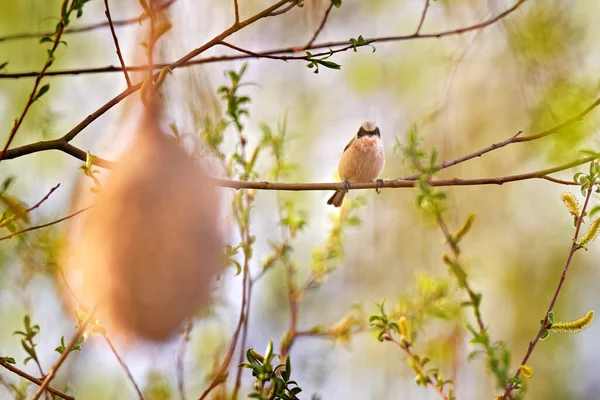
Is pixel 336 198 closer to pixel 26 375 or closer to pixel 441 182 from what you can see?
pixel 441 182

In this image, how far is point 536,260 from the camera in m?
3.38

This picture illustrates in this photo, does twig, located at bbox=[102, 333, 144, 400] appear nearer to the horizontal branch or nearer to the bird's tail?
the horizontal branch

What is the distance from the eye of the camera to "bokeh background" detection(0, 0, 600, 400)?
1394mm

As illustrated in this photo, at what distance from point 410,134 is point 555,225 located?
2471mm

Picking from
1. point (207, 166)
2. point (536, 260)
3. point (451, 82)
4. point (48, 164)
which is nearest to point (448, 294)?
point (451, 82)

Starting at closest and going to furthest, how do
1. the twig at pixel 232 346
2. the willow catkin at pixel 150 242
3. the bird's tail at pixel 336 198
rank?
the willow catkin at pixel 150 242, the twig at pixel 232 346, the bird's tail at pixel 336 198

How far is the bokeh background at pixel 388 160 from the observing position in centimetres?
139

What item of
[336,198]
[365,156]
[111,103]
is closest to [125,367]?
[111,103]

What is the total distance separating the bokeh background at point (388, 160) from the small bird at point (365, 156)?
0.07 metres

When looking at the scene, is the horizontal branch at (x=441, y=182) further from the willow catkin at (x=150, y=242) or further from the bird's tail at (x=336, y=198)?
the bird's tail at (x=336, y=198)

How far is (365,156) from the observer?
2.74 metres

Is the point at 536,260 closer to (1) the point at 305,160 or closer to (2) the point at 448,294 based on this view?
(1) the point at 305,160

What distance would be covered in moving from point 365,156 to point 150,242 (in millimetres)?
1870

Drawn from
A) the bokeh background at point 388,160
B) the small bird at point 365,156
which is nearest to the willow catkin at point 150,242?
the bokeh background at point 388,160
